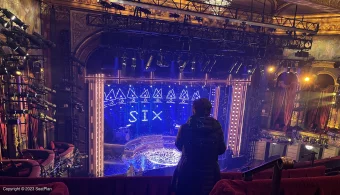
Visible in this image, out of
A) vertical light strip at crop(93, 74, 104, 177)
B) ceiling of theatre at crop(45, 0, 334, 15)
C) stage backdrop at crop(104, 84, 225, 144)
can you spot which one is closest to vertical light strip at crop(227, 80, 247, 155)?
stage backdrop at crop(104, 84, 225, 144)

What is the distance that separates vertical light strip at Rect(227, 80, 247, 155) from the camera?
13742mm

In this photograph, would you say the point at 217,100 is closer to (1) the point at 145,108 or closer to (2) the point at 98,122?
(1) the point at 145,108

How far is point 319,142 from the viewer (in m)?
12.4

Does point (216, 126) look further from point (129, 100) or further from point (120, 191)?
point (129, 100)

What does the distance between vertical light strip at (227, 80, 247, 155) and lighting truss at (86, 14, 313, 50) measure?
10.4 ft

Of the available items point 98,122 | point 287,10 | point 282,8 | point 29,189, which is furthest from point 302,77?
point 29,189

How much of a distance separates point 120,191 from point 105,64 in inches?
306

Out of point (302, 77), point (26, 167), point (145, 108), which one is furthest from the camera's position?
point (145, 108)

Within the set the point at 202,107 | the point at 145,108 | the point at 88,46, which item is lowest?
the point at 145,108

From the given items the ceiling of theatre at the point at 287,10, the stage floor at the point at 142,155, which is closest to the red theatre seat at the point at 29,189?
the ceiling of theatre at the point at 287,10

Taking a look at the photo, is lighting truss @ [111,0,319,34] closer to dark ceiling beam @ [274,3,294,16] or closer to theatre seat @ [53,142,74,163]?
dark ceiling beam @ [274,3,294,16]

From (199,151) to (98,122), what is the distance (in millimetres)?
8369

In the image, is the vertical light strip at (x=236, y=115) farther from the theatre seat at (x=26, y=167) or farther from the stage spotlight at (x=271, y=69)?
the theatre seat at (x=26, y=167)

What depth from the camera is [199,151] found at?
2994 mm
